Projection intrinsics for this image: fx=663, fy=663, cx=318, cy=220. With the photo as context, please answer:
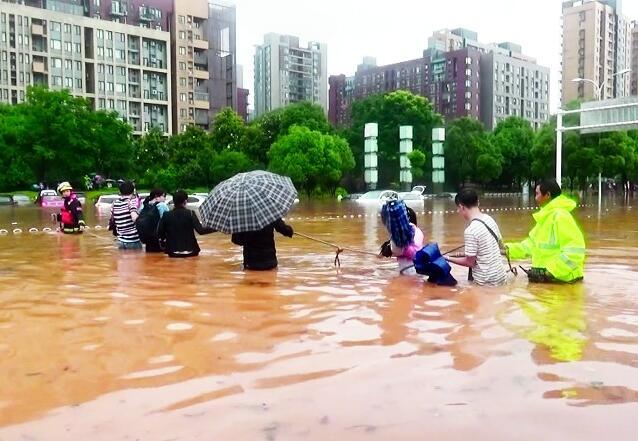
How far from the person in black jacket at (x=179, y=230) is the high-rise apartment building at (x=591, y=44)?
104687 millimetres

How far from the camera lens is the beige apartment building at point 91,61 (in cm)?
7556

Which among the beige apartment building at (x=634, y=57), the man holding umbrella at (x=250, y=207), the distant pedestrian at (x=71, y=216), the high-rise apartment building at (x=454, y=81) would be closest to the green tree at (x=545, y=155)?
the distant pedestrian at (x=71, y=216)

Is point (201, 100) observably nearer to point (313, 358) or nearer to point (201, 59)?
point (201, 59)

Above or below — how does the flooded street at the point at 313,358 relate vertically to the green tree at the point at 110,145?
below

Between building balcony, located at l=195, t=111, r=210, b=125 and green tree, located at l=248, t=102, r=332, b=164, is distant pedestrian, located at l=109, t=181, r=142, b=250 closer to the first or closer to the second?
green tree, located at l=248, t=102, r=332, b=164

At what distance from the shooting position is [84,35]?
266 feet

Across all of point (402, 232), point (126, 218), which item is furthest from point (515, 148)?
point (402, 232)

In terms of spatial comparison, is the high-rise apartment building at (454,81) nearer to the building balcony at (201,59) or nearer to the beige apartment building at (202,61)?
the beige apartment building at (202,61)

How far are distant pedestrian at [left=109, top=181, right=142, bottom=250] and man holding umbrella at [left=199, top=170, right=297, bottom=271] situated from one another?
314 cm

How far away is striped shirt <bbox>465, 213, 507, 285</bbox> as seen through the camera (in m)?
7.66

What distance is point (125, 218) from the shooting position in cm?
1211

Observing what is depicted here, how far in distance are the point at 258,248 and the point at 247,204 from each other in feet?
3.21

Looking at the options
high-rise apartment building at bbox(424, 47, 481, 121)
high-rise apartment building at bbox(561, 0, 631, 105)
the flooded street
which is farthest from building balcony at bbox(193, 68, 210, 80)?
the flooded street

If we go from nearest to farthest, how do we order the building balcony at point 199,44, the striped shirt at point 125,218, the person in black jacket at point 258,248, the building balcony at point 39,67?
1. the person in black jacket at point 258,248
2. the striped shirt at point 125,218
3. the building balcony at point 39,67
4. the building balcony at point 199,44
